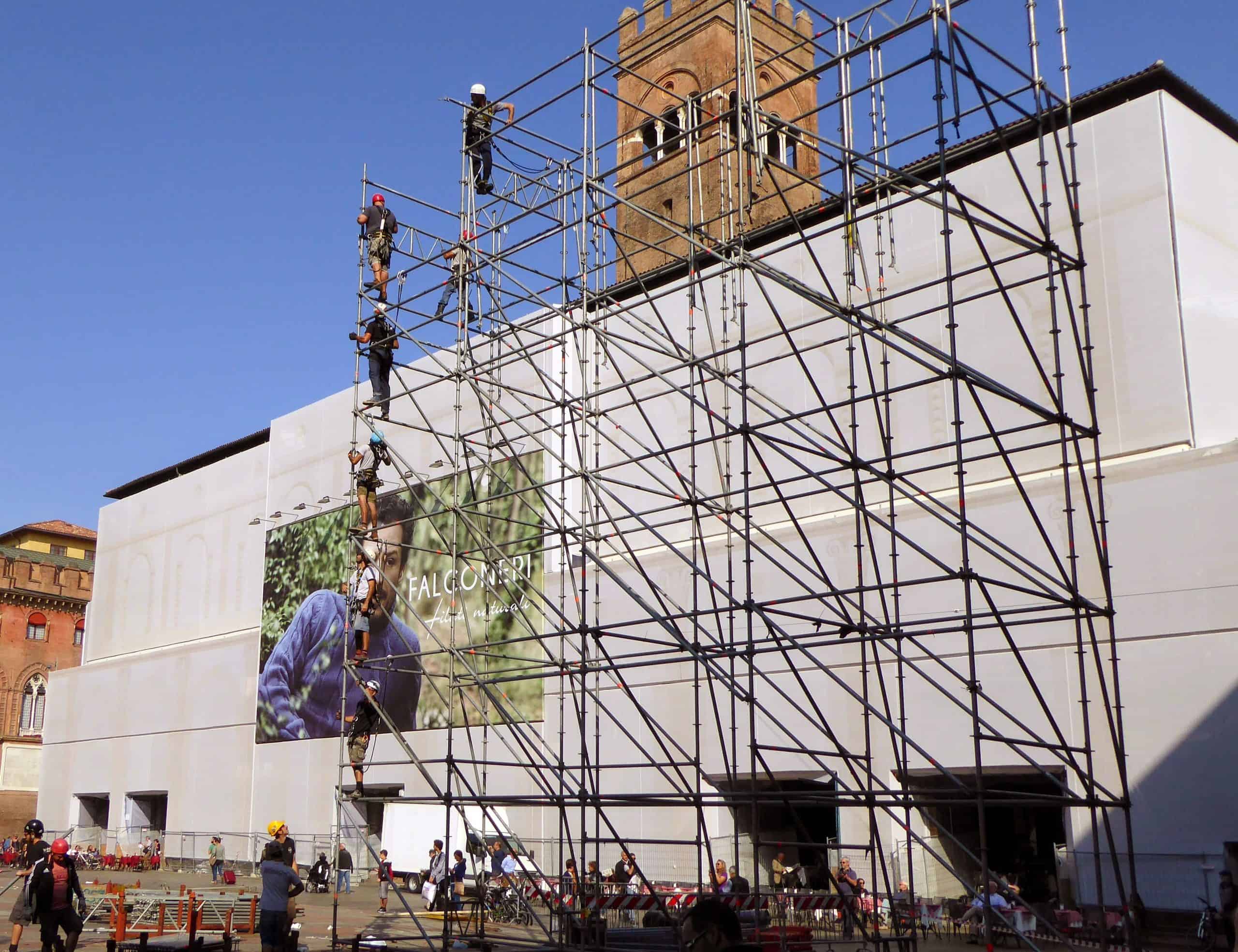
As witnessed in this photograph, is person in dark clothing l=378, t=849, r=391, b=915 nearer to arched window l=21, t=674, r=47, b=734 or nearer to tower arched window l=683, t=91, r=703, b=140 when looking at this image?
tower arched window l=683, t=91, r=703, b=140

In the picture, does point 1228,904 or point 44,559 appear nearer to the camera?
point 1228,904

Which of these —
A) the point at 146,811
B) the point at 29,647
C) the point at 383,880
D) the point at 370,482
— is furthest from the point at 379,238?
the point at 29,647

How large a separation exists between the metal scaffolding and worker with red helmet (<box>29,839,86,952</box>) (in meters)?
3.96

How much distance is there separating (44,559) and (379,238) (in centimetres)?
5592

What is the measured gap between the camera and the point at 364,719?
18297 mm

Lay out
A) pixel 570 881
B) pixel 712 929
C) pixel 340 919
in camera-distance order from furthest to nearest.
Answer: pixel 340 919 → pixel 570 881 → pixel 712 929

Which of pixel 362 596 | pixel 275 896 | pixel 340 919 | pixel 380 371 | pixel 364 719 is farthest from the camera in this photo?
pixel 340 919

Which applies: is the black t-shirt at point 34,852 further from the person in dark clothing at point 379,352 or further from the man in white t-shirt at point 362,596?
the person in dark clothing at point 379,352

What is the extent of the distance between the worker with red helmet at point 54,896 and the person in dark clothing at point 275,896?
2589 mm

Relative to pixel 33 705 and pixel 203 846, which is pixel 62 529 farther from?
pixel 203 846

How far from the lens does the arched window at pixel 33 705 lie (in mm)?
Answer: 64312

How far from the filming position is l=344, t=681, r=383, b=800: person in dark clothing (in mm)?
17406

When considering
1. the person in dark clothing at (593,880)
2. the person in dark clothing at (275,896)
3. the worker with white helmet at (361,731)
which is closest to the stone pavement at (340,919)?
the person in dark clothing at (593,880)

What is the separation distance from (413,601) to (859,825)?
16.5 m
